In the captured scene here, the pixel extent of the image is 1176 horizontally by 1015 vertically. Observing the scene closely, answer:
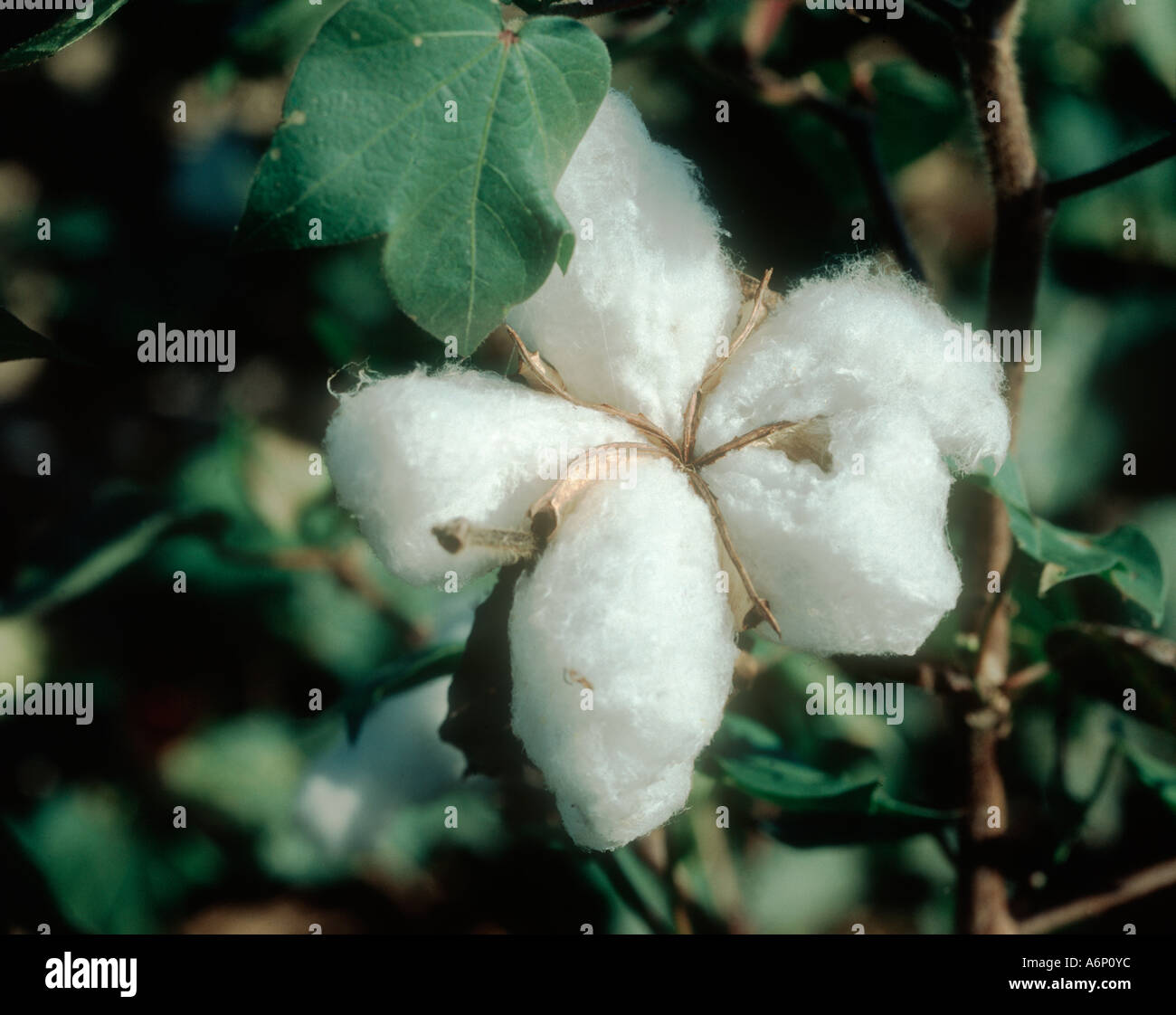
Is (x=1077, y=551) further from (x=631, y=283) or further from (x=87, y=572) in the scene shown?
(x=87, y=572)

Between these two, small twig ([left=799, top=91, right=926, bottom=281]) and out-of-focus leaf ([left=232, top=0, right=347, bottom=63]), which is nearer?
small twig ([left=799, top=91, right=926, bottom=281])

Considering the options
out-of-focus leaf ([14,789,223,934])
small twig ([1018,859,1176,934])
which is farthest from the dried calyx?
out-of-focus leaf ([14,789,223,934])

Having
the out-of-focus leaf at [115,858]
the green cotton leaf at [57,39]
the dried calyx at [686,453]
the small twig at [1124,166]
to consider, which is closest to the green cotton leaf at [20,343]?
the green cotton leaf at [57,39]

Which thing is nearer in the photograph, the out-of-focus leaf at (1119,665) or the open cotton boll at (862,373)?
the open cotton boll at (862,373)

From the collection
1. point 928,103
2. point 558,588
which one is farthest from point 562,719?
point 928,103

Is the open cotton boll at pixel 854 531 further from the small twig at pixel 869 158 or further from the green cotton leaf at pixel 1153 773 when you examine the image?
the green cotton leaf at pixel 1153 773

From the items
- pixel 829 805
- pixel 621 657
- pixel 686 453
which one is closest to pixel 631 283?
pixel 686 453

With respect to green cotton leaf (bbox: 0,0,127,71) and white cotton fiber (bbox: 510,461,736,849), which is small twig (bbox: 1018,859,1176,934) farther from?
green cotton leaf (bbox: 0,0,127,71)
